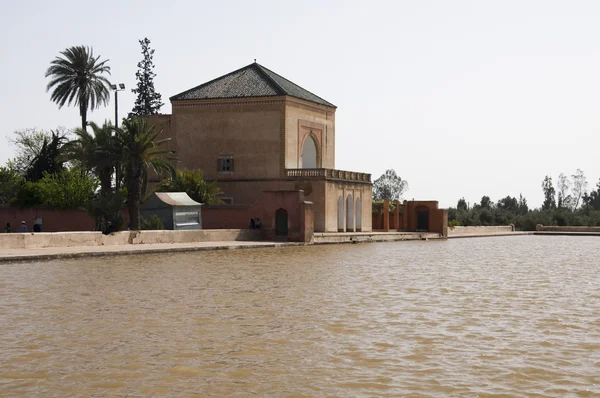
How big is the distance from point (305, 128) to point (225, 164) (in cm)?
469

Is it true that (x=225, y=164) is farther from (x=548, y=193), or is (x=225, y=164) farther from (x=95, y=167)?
(x=548, y=193)

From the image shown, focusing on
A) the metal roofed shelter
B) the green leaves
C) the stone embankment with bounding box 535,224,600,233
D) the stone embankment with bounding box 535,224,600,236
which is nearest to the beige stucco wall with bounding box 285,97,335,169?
the metal roofed shelter

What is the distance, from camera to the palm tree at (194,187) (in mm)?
39375

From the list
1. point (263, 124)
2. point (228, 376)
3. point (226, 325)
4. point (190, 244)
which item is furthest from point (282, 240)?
point (228, 376)

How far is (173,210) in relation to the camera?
1358 inches

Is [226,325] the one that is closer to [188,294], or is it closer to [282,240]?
[188,294]

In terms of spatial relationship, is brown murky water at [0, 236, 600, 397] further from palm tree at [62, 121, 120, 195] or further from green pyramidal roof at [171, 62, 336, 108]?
green pyramidal roof at [171, 62, 336, 108]

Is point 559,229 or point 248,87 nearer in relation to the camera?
point 248,87

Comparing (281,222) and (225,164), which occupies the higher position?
(225,164)

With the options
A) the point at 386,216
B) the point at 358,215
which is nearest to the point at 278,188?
the point at 358,215

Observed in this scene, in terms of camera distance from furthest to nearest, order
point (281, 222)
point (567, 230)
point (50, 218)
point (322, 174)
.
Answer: point (567, 230) < point (322, 174) < point (50, 218) < point (281, 222)

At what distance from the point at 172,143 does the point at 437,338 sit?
3648 cm

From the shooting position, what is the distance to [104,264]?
21.9 meters

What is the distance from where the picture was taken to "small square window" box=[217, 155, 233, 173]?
44.7 meters
